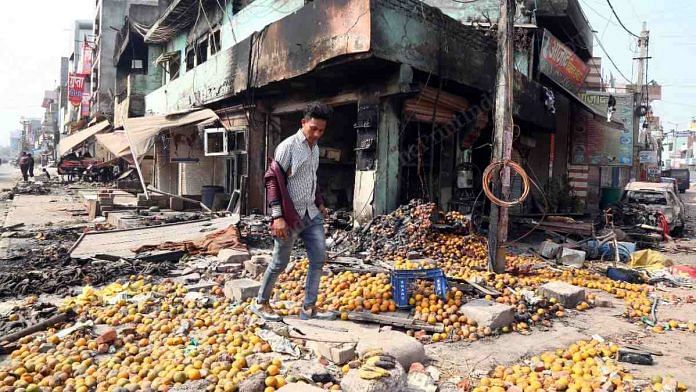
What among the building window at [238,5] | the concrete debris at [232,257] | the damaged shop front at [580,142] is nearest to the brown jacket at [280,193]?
the concrete debris at [232,257]

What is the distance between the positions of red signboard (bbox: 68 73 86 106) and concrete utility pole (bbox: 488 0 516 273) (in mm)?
45692

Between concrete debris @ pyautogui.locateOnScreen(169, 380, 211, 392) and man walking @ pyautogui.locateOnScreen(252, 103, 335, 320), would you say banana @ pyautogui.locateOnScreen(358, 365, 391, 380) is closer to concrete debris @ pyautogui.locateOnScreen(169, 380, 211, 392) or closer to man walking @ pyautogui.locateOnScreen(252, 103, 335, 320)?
concrete debris @ pyautogui.locateOnScreen(169, 380, 211, 392)

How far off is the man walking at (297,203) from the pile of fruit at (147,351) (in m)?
0.54

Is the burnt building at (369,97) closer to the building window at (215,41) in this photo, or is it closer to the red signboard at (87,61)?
the building window at (215,41)

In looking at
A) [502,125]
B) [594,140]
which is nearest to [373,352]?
[502,125]

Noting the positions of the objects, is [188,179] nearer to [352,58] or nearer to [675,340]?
[352,58]

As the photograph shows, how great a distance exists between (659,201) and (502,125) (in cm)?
1185

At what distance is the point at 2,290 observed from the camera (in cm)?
558

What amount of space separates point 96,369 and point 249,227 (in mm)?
6064

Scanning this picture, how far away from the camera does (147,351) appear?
154 inches

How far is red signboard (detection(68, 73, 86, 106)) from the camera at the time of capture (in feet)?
142

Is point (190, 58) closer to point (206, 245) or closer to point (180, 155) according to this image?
point (180, 155)

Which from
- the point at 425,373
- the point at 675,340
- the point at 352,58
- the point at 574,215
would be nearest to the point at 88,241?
the point at 352,58

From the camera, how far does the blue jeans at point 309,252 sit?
14.2 ft
